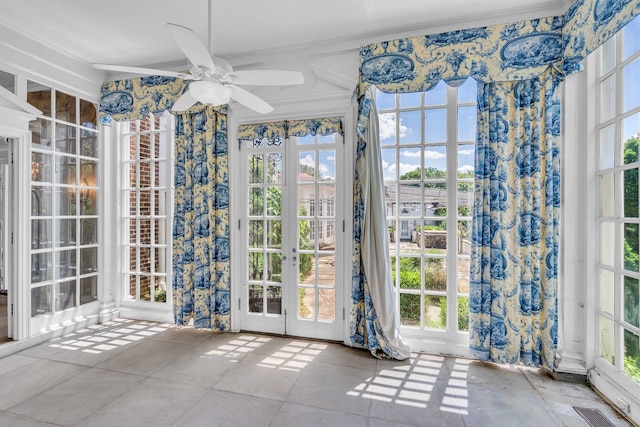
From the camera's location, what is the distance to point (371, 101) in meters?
3.04

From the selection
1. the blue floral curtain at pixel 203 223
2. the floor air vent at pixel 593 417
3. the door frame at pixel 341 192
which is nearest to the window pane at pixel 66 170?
the blue floral curtain at pixel 203 223

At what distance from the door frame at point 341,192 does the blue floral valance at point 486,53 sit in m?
0.33

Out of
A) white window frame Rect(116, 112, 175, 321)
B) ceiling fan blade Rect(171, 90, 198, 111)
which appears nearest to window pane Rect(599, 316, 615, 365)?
ceiling fan blade Rect(171, 90, 198, 111)

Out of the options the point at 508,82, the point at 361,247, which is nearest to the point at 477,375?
the point at 361,247

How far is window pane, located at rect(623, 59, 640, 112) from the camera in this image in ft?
6.83

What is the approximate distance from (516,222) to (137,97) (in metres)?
4.22

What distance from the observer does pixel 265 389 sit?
7.99 feet

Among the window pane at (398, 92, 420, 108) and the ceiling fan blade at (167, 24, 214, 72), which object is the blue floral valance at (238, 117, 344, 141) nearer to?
the window pane at (398, 92, 420, 108)

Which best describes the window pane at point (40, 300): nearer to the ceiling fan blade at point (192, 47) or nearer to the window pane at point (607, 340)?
the ceiling fan blade at point (192, 47)

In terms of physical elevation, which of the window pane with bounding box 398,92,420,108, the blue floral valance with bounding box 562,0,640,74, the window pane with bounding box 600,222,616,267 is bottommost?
the window pane with bounding box 600,222,616,267

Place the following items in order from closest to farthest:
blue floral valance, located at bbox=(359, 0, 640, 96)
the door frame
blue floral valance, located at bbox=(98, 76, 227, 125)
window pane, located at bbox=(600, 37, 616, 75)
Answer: window pane, located at bbox=(600, 37, 616, 75), blue floral valance, located at bbox=(359, 0, 640, 96), the door frame, blue floral valance, located at bbox=(98, 76, 227, 125)

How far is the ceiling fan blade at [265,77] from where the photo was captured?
1.94 meters

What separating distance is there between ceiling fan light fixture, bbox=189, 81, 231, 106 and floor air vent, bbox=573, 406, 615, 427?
122 inches

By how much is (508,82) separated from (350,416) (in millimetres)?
2900
